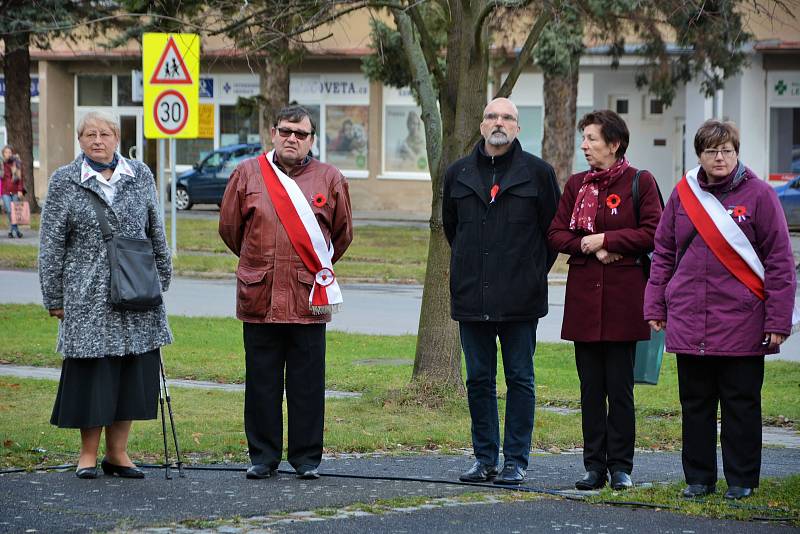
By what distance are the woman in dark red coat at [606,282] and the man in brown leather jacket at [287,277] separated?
4.10 ft

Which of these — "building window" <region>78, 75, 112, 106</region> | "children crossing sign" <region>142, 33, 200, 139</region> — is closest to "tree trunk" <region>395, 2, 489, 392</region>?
"children crossing sign" <region>142, 33, 200, 139</region>

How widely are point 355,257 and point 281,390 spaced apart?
57.5ft

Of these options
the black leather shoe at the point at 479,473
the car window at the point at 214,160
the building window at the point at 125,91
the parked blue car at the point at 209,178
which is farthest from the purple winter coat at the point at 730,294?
the building window at the point at 125,91

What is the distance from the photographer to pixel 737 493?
22.5 feet

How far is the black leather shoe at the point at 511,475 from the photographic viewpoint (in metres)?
7.23

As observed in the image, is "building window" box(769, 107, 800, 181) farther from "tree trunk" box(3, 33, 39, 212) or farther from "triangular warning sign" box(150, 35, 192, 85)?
"triangular warning sign" box(150, 35, 192, 85)

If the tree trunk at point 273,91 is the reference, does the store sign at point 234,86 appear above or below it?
above

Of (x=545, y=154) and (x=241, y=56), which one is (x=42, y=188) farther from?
(x=241, y=56)

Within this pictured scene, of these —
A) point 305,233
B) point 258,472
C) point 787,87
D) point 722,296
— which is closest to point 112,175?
point 305,233

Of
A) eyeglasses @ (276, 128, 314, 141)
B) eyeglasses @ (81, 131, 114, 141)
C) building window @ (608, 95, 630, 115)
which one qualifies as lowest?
eyeglasses @ (81, 131, 114, 141)

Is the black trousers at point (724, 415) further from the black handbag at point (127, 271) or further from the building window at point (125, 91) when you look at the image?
the building window at point (125, 91)

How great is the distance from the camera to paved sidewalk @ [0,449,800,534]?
605 cm

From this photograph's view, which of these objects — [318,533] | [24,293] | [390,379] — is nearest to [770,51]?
[24,293]

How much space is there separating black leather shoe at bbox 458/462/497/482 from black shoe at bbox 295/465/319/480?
2.51 feet
